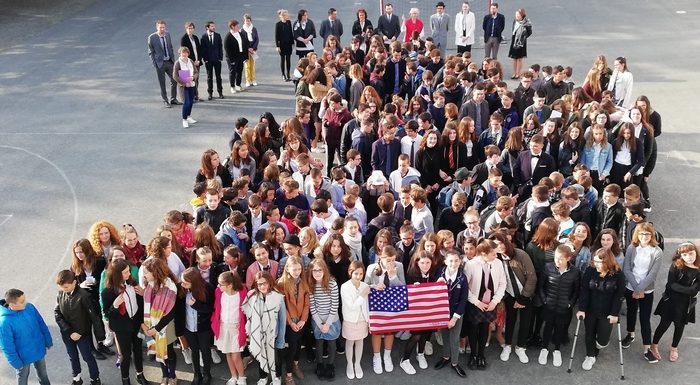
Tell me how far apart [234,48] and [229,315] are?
10983mm

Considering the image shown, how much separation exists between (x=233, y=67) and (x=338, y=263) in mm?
10740

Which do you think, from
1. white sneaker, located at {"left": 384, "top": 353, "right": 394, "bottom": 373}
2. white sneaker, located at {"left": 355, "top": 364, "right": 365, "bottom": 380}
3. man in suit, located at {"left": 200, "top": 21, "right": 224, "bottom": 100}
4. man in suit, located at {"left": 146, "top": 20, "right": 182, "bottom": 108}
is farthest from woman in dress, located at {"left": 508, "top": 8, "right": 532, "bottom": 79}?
white sneaker, located at {"left": 355, "top": 364, "right": 365, "bottom": 380}

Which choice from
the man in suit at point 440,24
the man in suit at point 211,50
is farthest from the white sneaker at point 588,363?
the man in suit at point 440,24

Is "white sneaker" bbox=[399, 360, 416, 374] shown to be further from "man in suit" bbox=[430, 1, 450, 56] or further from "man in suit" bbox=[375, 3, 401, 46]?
"man in suit" bbox=[375, 3, 401, 46]

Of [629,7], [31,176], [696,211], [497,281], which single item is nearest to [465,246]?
[497,281]

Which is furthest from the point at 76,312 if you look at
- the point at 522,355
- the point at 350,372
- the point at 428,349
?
the point at 522,355

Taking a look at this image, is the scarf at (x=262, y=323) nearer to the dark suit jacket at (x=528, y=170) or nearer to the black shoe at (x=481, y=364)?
the black shoe at (x=481, y=364)

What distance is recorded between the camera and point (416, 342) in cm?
823

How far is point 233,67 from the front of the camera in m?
17.5

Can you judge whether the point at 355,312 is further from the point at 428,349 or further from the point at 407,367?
the point at 428,349

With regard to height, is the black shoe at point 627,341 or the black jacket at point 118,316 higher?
the black jacket at point 118,316

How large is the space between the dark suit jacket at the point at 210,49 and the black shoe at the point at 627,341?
1187cm

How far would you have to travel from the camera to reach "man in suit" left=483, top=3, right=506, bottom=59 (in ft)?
60.7

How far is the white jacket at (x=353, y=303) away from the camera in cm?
765
